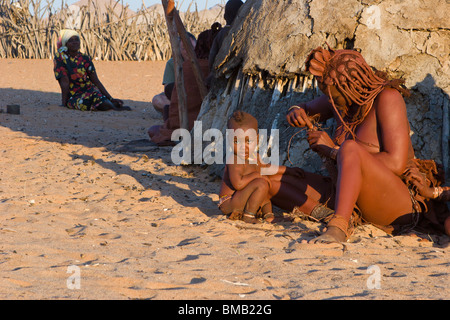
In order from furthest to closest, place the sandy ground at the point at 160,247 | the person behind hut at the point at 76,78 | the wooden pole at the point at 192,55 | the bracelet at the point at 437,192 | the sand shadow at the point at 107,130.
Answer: the person behind hut at the point at 76,78
the wooden pole at the point at 192,55
the sand shadow at the point at 107,130
the bracelet at the point at 437,192
the sandy ground at the point at 160,247

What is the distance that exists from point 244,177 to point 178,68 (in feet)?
9.20

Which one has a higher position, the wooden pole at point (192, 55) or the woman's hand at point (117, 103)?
the wooden pole at point (192, 55)

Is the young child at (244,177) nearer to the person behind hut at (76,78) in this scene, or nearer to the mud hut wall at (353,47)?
the mud hut wall at (353,47)

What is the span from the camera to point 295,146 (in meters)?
5.14

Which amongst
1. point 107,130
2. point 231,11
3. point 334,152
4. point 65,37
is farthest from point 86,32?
point 334,152

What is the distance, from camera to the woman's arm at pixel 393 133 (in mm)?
3584

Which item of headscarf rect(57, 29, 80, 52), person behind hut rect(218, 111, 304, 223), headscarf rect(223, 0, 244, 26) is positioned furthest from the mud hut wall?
headscarf rect(57, 29, 80, 52)

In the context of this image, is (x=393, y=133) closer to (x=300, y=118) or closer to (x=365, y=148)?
(x=365, y=148)

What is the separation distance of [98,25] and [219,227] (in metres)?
15.6

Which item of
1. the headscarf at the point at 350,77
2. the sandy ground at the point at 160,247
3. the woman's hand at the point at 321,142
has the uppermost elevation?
the headscarf at the point at 350,77

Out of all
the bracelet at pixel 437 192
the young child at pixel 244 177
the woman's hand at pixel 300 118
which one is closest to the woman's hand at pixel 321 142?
the woman's hand at pixel 300 118

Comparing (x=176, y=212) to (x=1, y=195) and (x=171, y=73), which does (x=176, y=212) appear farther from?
(x=171, y=73)

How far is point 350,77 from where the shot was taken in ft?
12.1

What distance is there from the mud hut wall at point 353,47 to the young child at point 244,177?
1.01 metres
